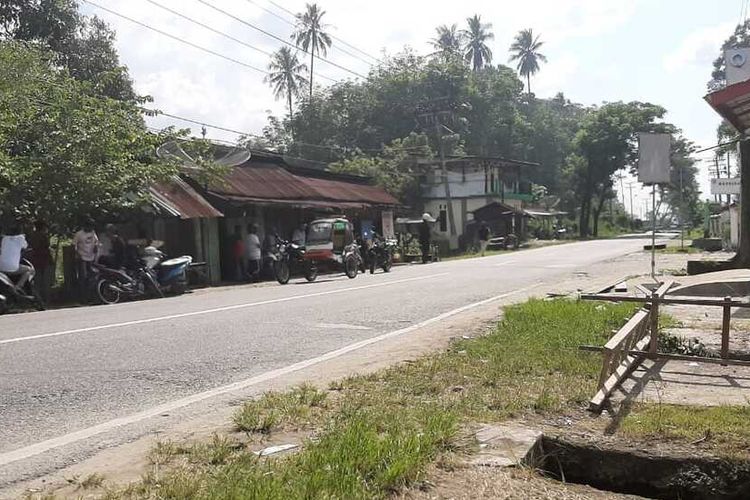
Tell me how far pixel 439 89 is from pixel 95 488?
6180 cm

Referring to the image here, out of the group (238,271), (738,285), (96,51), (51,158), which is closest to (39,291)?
(51,158)

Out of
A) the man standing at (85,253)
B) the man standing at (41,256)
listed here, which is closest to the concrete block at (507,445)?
the man standing at (85,253)

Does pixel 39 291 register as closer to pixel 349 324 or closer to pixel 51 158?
pixel 51 158

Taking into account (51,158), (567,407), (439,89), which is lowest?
(567,407)

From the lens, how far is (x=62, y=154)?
1555 centimetres

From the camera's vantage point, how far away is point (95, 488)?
12.7 ft

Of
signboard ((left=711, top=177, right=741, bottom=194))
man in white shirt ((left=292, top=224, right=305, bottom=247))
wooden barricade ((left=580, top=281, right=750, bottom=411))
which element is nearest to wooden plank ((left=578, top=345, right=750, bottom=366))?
wooden barricade ((left=580, top=281, right=750, bottom=411))

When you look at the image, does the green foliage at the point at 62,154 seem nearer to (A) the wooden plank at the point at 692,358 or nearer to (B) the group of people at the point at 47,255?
(B) the group of people at the point at 47,255

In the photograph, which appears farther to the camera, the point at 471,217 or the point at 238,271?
the point at 471,217

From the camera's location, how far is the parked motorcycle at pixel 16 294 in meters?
13.5

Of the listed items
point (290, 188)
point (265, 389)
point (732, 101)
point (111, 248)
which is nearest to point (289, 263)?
point (111, 248)

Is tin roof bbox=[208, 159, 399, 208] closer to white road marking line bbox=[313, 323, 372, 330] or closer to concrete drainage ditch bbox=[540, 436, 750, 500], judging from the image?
white road marking line bbox=[313, 323, 372, 330]

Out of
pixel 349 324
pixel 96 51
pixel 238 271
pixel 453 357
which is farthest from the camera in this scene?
pixel 96 51

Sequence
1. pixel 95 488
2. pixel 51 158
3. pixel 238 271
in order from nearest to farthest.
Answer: pixel 95 488
pixel 51 158
pixel 238 271
